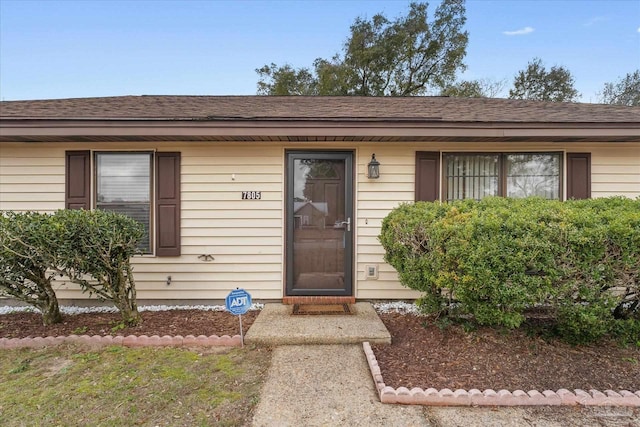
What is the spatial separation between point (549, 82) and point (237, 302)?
1920 centimetres

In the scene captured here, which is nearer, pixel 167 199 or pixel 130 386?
pixel 130 386

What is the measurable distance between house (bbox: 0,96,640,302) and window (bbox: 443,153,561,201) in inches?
0.5

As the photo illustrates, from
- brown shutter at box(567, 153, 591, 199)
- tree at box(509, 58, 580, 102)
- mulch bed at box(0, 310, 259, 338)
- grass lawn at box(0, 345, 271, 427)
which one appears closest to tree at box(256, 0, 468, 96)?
tree at box(509, 58, 580, 102)

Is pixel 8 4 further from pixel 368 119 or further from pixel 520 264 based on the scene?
pixel 520 264

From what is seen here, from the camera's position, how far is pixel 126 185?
4.28m

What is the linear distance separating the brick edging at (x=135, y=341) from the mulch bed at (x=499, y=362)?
60.2 inches

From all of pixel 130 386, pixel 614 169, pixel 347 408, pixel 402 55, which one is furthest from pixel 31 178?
pixel 402 55

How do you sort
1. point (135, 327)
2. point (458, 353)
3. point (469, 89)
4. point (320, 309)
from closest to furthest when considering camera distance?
point (458, 353) → point (135, 327) → point (320, 309) → point (469, 89)

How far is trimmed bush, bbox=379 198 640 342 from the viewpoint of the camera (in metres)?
2.46

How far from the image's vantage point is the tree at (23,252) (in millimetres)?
3068

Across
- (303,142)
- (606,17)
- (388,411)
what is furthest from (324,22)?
(388,411)

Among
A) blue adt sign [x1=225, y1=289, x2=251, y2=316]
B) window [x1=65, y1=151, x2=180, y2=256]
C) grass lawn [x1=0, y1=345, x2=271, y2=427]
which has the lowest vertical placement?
grass lawn [x1=0, y1=345, x2=271, y2=427]

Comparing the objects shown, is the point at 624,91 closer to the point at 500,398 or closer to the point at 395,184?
the point at 395,184

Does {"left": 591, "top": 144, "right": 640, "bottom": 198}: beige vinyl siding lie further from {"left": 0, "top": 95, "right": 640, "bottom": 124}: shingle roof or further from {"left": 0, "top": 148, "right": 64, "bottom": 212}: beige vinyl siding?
{"left": 0, "top": 148, "right": 64, "bottom": 212}: beige vinyl siding
